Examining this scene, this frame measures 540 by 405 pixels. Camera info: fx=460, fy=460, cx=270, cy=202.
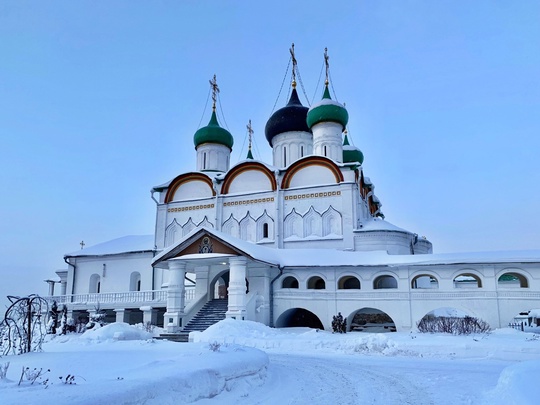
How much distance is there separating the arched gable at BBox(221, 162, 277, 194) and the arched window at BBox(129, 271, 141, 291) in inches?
255

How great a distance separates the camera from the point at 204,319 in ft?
55.6

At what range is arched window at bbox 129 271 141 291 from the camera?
24366 mm

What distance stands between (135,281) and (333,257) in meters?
12.0

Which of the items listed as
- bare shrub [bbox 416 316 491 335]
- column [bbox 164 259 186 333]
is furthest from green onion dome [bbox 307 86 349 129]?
bare shrub [bbox 416 316 491 335]

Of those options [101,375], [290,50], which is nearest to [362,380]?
[101,375]

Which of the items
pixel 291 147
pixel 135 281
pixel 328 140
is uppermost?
pixel 291 147

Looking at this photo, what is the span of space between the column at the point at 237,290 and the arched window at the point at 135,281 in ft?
33.2

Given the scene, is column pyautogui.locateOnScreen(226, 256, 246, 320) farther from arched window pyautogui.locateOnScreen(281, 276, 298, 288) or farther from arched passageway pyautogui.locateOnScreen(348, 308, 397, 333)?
arched passageway pyautogui.locateOnScreen(348, 308, 397, 333)

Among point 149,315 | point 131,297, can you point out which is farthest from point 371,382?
point 131,297

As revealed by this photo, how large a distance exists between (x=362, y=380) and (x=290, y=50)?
2588cm

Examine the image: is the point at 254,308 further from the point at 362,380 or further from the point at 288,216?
the point at 362,380

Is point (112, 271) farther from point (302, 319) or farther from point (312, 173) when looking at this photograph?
point (312, 173)

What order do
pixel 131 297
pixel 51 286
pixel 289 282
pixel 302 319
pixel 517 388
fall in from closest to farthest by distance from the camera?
pixel 517 388 < pixel 302 319 < pixel 131 297 < pixel 289 282 < pixel 51 286

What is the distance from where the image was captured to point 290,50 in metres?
29.9
